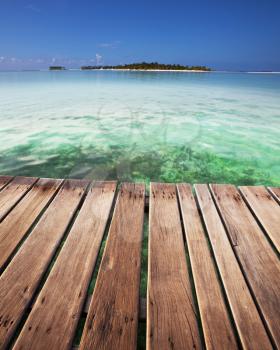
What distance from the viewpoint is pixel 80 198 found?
2.46 m

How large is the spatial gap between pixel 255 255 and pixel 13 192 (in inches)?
93.9

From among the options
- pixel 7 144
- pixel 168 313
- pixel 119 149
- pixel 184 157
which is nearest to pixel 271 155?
pixel 184 157

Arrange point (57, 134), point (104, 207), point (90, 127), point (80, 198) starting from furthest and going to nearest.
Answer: point (90, 127), point (57, 134), point (80, 198), point (104, 207)

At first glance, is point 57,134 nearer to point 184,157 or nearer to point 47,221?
point 184,157

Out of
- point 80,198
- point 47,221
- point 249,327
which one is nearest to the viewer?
point 249,327

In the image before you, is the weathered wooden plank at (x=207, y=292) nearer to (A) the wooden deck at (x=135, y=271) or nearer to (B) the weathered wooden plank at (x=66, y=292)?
(A) the wooden deck at (x=135, y=271)

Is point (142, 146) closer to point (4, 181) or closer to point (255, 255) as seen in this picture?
point (4, 181)

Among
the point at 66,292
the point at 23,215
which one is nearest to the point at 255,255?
the point at 66,292

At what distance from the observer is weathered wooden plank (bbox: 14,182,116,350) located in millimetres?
1213

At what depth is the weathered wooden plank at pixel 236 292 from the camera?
4.10 ft

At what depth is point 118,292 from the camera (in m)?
1.47

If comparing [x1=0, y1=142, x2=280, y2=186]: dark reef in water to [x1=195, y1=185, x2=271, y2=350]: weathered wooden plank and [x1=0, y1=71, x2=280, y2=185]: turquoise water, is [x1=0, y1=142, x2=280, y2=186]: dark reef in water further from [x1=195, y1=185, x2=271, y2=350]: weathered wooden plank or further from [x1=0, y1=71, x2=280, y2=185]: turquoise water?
[x1=195, y1=185, x2=271, y2=350]: weathered wooden plank

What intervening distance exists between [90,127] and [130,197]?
5.37 m

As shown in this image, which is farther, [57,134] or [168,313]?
[57,134]
